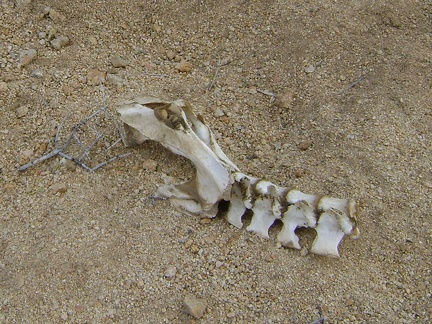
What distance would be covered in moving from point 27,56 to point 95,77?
31 cm

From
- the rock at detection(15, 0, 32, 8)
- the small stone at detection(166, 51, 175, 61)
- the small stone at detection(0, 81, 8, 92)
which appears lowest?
the small stone at detection(0, 81, 8, 92)

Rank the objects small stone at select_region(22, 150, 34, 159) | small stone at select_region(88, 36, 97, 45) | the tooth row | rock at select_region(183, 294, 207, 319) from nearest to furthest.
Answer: rock at select_region(183, 294, 207, 319) → the tooth row → small stone at select_region(22, 150, 34, 159) → small stone at select_region(88, 36, 97, 45)

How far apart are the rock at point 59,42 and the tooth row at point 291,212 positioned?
109 cm

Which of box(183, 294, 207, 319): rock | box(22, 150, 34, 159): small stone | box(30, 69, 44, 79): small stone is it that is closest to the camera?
box(183, 294, 207, 319): rock

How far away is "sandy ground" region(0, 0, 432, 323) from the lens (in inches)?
79.0

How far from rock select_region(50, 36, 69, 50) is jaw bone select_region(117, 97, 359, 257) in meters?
0.65

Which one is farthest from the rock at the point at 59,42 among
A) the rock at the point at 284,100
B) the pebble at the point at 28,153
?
the rock at the point at 284,100

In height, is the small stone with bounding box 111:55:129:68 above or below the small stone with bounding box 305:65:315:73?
below

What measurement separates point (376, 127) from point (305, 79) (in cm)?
38

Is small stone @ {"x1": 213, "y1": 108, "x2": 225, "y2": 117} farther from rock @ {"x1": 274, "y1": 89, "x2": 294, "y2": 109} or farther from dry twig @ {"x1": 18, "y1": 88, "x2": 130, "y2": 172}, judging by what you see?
dry twig @ {"x1": 18, "y1": 88, "x2": 130, "y2": 172}

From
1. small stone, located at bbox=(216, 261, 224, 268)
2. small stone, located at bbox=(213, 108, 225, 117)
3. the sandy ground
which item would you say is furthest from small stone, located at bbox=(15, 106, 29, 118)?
small stone, located at bbox=(216, 261, 224, 268)

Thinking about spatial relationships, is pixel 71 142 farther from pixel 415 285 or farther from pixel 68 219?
pixel 415 285

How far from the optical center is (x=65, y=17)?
275cm

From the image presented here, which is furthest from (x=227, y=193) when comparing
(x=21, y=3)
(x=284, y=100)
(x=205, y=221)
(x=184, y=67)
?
(x=21, y=3)
